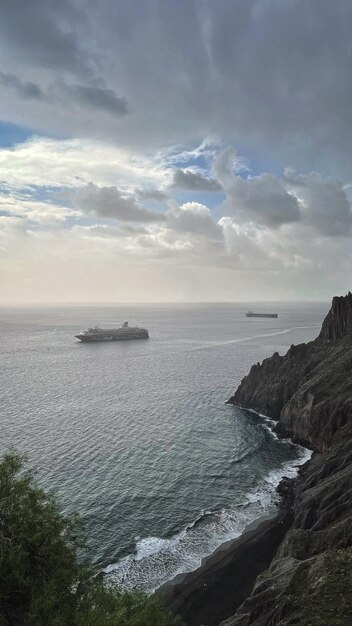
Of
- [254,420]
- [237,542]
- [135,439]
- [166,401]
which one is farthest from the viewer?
[166,401]

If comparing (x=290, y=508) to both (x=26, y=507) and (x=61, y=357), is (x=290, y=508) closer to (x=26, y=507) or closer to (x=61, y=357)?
(x=26, y=507)

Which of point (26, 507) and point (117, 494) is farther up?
point (26, 507)

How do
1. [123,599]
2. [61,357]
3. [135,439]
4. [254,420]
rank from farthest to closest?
[61,357]
[254,420]
[135,439]
[123,599]

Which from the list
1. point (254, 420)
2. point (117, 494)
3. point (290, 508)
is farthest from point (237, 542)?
point (254, 420)

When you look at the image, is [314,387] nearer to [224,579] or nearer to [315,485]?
[315,485]

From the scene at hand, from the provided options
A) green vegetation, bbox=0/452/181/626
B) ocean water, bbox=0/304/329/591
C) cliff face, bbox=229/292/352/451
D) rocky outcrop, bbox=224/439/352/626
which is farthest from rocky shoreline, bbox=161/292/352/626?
green vegetation, bbox=0/452/181/626

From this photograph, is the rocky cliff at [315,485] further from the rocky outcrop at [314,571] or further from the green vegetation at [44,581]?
the green vegetation at [44,581]

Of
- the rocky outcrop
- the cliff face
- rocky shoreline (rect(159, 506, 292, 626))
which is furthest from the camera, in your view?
the cliff face

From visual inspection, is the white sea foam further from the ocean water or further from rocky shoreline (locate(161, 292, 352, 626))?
rocky shoreline (locate(161, 292, 352, 626))
